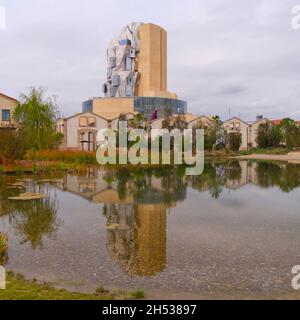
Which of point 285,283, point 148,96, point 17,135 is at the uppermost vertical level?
point 148,96

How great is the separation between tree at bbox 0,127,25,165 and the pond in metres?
11.6

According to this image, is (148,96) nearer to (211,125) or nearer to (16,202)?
(211,125)

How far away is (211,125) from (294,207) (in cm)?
5844

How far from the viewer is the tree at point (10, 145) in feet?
97.5

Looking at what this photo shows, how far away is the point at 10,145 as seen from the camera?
30.0m

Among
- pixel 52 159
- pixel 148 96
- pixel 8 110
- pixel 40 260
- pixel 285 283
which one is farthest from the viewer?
pixel 148 96

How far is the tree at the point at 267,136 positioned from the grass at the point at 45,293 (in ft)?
258

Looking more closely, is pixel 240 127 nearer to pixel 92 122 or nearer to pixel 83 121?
pixel 92 122

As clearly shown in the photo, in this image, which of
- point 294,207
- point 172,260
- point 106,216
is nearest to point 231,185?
point 294,207

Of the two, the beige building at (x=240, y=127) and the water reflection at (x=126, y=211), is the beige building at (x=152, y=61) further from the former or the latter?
the water reflection at (x=126, y=211)

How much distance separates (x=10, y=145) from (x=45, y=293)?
83.7 ft

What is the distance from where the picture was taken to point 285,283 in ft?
23.8

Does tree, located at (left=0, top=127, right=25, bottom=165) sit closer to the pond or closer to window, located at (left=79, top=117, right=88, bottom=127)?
the pond
